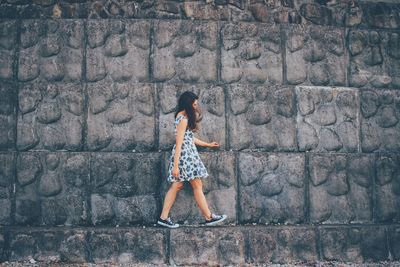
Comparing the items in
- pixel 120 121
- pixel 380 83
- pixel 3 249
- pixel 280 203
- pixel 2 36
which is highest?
pixel 2 36

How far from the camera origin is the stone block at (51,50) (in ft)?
23.3

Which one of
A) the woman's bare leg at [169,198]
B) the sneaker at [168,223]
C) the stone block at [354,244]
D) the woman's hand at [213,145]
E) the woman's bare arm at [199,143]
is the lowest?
the stone block at [354,244]

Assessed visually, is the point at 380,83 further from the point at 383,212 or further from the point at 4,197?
the point at 4,197

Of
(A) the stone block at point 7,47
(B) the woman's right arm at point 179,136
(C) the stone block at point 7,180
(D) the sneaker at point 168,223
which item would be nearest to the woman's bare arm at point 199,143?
(B) the woman's right arm at point 179,136

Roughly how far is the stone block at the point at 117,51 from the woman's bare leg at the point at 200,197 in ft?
5.54

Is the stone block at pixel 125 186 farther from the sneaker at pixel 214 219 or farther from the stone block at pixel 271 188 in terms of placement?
the stone block at pixel 271 188

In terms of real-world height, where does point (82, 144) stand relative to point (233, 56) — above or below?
below

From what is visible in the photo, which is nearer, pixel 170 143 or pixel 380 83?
pixel 170 143

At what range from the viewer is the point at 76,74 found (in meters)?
7.11

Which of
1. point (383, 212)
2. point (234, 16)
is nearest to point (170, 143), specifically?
point (234, 16)

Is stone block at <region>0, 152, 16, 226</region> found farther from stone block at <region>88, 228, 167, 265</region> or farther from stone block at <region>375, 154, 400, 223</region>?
stone block at <region>375, 154, 400, 223</region>

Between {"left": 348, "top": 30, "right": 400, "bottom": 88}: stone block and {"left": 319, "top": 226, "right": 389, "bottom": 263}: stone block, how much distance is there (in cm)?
222

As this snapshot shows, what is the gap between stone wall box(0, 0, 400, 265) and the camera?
22.4 feet

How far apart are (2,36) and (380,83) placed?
577 cm
